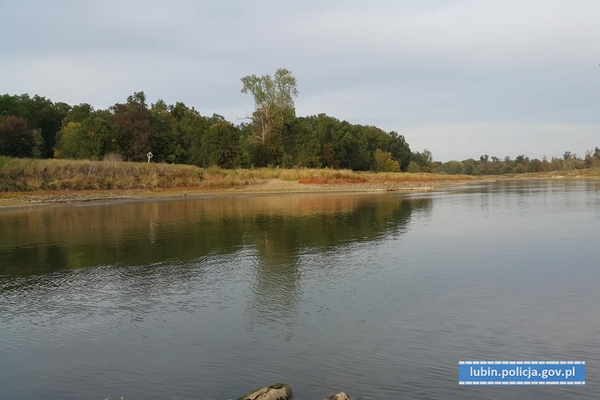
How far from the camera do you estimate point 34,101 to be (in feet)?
277

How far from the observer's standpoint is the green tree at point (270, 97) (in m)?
84.6

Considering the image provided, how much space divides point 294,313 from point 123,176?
4753 centimetres

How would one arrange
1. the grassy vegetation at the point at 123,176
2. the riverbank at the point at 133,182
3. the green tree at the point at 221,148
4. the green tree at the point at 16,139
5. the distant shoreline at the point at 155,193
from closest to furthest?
the distant shoreline at the point at 155,193
the riverbank at the point at 133,182
the grassy vegetation at the point at 123,176
the green tree at the point at 16,139
the green tree at the point at 221,148

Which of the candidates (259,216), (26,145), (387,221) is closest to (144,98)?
(26,145)

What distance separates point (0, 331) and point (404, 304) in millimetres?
7684

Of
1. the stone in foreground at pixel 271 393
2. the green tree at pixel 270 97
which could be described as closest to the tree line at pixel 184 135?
the green tree at pixel 270 97

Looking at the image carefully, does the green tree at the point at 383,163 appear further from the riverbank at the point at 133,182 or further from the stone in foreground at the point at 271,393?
the stone in foreground at the point at 271,393

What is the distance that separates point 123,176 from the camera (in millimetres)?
52844

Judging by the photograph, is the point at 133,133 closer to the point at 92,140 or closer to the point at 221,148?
the point at 92,140

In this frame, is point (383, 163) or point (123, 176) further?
point (383, 163)

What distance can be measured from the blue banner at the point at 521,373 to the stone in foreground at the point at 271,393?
2384 mm

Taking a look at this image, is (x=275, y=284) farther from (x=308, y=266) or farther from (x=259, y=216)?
(x=259, y=216)

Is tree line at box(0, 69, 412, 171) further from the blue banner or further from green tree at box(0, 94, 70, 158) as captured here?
the blue banner

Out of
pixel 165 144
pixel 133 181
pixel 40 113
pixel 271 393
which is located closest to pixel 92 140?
pixel 165 144
